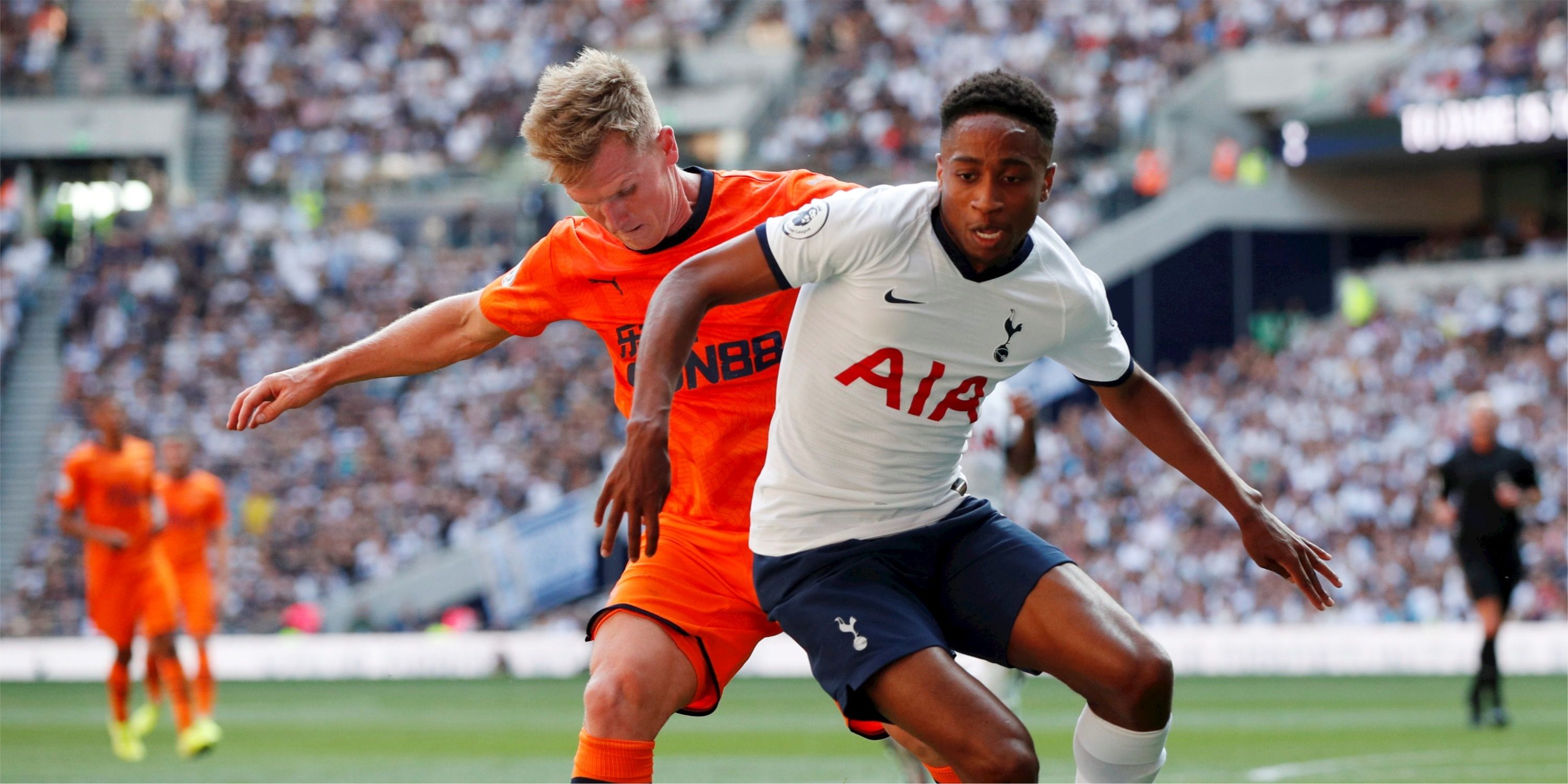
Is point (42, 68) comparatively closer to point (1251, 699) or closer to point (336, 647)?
point (336, 647)

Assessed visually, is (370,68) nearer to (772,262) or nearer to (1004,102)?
(772,262)

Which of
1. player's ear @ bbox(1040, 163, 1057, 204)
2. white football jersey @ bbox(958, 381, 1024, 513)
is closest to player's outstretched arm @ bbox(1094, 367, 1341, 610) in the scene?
player's ear @ bbox(1040, 163, 1057, 204)

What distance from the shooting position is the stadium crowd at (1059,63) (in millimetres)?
28875

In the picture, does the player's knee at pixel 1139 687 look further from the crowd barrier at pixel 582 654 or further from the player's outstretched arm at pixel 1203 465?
the crowd barrier at pixel 582 654

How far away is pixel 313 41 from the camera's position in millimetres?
34469

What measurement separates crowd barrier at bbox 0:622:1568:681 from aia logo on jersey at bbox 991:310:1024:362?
13842mm

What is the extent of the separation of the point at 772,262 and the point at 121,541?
9290mm

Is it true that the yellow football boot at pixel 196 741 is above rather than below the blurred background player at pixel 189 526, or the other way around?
below

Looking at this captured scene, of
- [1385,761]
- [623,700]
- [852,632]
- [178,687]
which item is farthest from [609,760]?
[178,687]

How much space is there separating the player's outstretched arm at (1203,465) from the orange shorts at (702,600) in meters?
1.14

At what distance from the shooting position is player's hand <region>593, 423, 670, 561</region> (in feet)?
12.4

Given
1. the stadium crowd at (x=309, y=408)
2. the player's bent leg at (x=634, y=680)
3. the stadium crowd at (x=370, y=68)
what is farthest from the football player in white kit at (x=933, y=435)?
the stadium crowd at (x=370, y=68)

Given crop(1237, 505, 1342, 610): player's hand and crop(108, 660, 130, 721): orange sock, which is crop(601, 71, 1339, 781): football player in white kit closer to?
crop(1237, 505, 1342, 610): player's hand

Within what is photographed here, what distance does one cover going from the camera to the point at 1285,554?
4.73m
